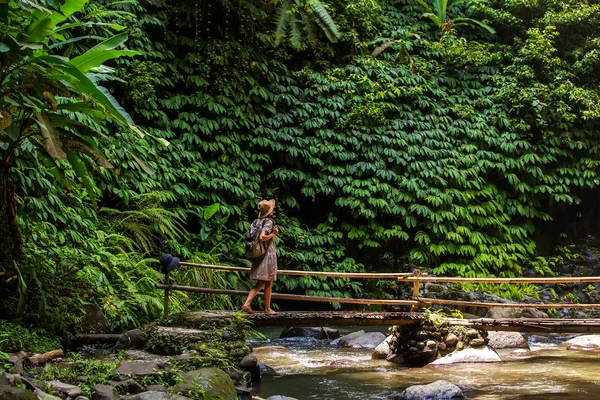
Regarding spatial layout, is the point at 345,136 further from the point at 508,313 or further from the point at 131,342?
the point at 131,342

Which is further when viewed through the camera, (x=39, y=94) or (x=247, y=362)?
(x=247, y=362)

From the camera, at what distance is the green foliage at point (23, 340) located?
17.6 ft

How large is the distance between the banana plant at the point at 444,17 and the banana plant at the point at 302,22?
9.43ft

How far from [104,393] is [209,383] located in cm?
83

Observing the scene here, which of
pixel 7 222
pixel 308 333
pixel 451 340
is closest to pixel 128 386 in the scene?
pixel 7 222

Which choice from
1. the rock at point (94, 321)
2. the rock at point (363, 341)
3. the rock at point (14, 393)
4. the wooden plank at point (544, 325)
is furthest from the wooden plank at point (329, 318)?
the rock at point (14, 393)

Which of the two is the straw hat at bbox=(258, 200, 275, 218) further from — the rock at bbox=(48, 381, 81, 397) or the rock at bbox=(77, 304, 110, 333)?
the rock at bbox=(48, 381, 81, 397)

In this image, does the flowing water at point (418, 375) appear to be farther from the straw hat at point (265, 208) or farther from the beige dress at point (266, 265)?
the straw hat at point (265, 208)

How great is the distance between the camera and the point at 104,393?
14.6 feet

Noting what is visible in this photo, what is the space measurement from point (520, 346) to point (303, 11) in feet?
24.7

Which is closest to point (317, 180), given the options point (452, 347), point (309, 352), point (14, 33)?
point (309, 352)

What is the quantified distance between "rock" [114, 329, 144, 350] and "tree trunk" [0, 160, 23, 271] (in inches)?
47.8

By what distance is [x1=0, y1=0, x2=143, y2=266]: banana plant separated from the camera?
550 centimetres

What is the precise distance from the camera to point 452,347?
841 centimetres
